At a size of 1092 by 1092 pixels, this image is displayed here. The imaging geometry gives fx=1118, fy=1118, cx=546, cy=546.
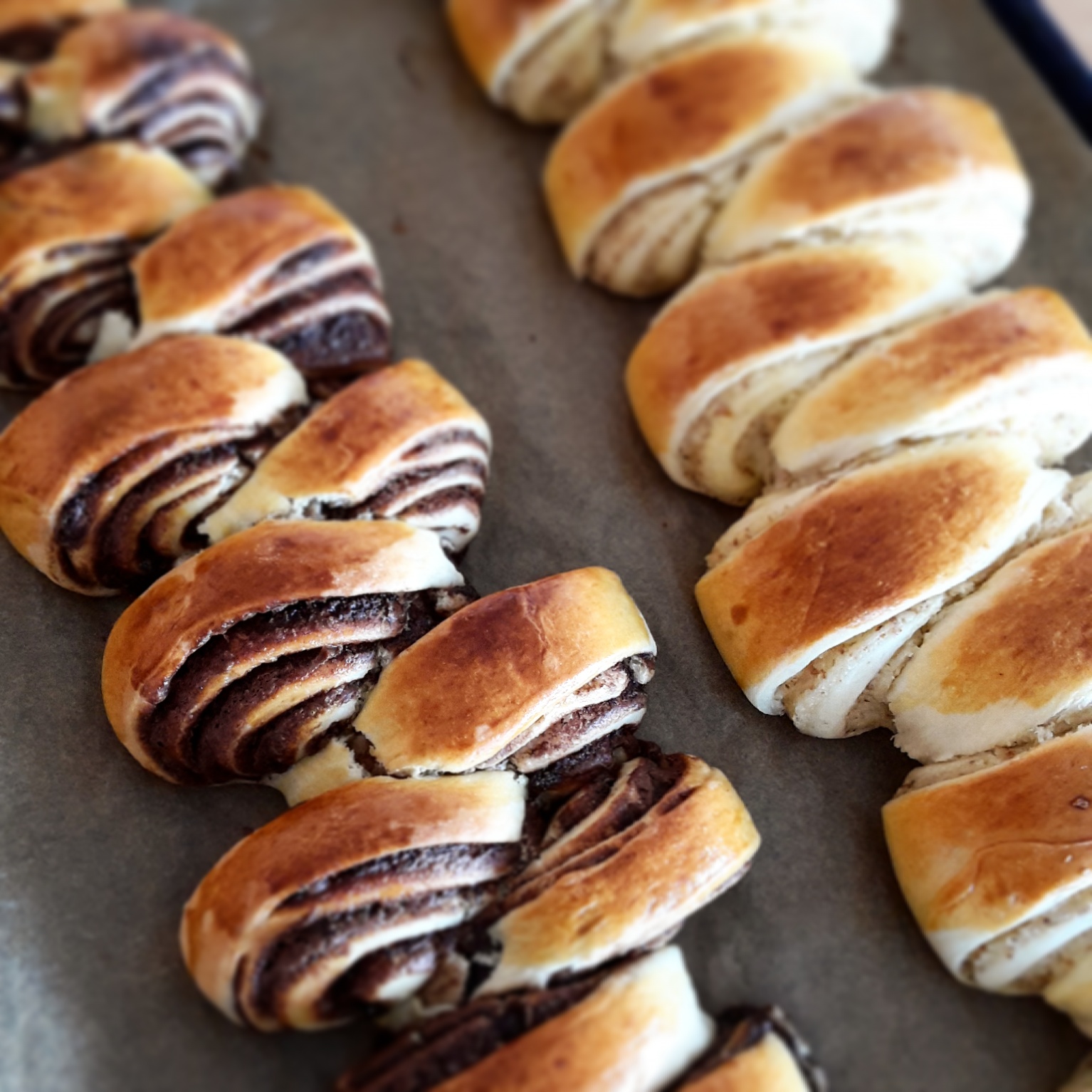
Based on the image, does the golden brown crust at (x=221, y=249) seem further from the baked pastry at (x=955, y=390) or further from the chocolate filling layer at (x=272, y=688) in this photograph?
the baked pastry at (x=955, y=390)

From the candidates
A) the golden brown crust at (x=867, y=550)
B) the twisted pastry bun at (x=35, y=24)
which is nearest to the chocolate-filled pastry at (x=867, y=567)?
the golden brown crust at (x=867, y=550)

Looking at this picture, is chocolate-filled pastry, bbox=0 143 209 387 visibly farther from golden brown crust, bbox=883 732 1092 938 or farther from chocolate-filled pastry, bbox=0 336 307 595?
golden brown crust, bbox=883 732 1092 938

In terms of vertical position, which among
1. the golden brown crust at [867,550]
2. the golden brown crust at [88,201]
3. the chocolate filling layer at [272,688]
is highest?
the golden brown crust at [88,201]

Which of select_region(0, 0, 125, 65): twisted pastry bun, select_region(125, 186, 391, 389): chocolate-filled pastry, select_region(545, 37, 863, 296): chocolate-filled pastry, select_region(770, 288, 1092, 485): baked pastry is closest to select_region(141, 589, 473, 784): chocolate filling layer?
select_region(125, 186, 391, 389): chocolate-filled pastry

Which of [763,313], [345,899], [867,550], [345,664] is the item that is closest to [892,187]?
[763,313]

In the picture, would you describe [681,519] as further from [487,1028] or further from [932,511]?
[487,1028]

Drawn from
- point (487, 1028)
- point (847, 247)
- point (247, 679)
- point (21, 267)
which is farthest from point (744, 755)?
point (21, 267)
